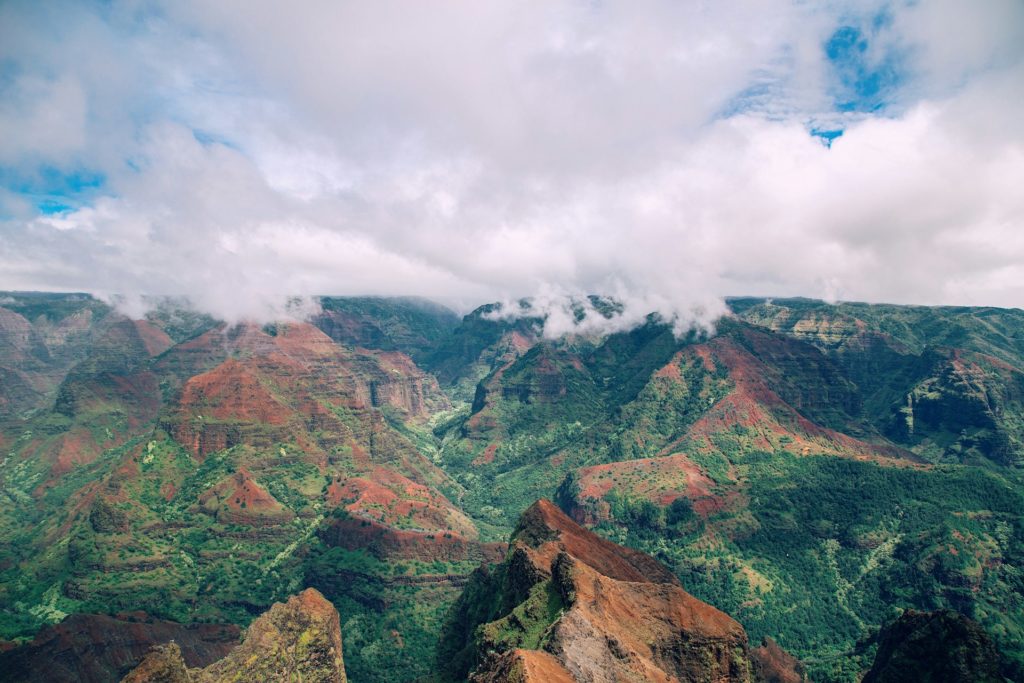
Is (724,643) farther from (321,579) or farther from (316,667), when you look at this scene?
(321,579)

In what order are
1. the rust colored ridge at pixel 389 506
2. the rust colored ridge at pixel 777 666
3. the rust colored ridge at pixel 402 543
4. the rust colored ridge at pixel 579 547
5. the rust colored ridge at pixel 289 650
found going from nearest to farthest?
the rust colored ridge at pixel 289 650 < the rust colored ridge at pixel 777 666 < the rust colored ridge at pixel 579 547 < the rust colored ridge at pixel 402 543 < the rust colored ridge at pixel 389 506

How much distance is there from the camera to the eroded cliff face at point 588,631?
203ft

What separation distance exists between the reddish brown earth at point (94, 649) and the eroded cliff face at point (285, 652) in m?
20.2

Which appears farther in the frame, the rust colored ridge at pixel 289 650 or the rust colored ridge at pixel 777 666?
the rust colored ridge at pixel 777 666

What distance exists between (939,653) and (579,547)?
56.1m

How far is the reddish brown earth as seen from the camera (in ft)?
314

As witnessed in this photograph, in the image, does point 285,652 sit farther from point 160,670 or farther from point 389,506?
point 389,506

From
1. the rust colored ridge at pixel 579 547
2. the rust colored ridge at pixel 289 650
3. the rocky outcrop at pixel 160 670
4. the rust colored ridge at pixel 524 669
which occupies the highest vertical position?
the rust colored ridge at pixel 524 669

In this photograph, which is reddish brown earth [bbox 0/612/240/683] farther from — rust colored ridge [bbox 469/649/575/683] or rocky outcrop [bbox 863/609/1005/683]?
rocky outcrop [bbox 863/609/1005/683]

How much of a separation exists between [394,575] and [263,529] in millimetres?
47935

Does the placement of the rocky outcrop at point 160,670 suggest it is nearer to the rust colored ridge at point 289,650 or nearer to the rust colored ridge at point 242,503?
the rust colored ridge at point 289,650

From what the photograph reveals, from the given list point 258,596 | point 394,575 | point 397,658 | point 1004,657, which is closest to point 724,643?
point 1004,657

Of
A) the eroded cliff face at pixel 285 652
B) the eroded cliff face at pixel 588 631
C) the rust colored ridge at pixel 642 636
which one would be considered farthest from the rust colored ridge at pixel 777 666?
the eroded cliff face at pixel 285 652

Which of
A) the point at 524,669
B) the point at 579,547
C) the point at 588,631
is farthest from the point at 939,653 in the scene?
the point at 524,669
